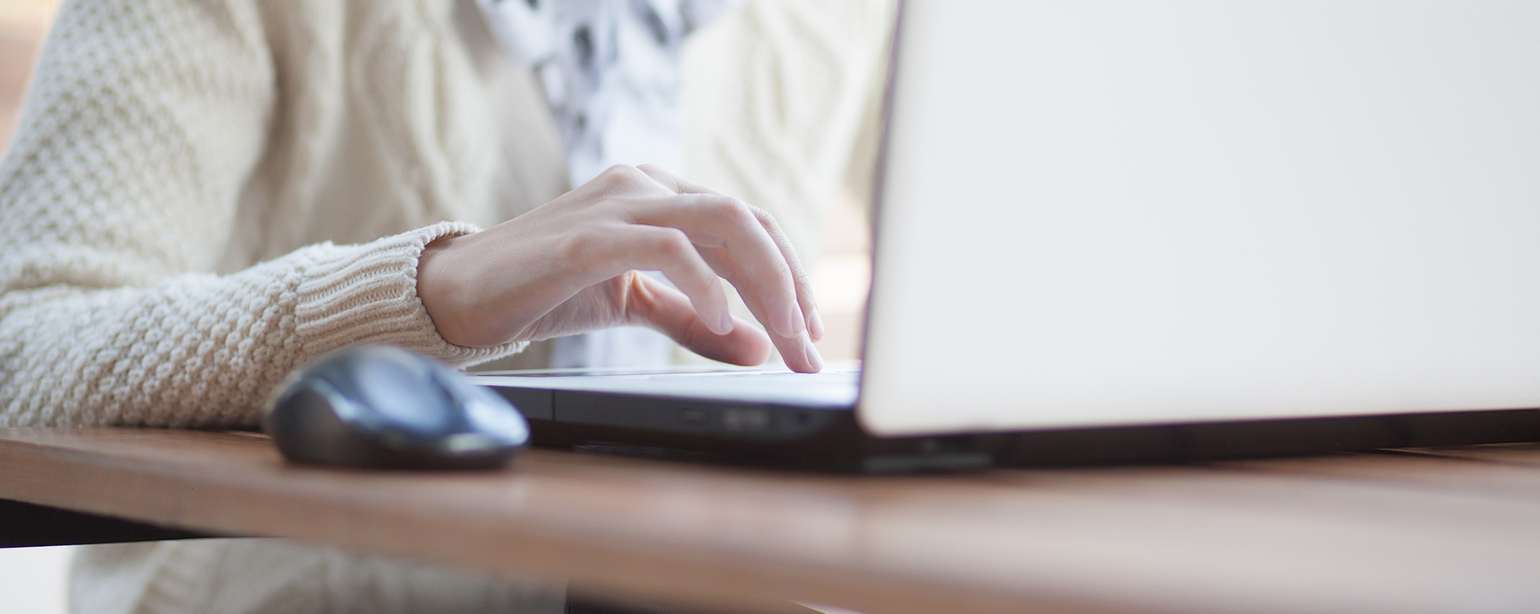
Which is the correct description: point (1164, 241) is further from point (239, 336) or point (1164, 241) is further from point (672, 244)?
point (239, 336)

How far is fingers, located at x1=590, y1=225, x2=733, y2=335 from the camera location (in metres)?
0.40

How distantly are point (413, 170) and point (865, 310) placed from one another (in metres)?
0.84

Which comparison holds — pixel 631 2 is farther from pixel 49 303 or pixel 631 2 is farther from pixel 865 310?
pixel 865 310

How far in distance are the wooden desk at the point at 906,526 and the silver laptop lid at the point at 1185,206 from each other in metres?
0.03

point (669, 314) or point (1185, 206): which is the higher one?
point (1185, 206)

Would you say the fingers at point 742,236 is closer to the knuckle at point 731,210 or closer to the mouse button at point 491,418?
the knuckle at point 731,210

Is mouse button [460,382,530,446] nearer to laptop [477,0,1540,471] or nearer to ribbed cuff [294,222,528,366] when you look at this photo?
laptop [477,0,1540,471]

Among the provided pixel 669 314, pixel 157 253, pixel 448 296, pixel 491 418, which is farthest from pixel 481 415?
pixel 157 253

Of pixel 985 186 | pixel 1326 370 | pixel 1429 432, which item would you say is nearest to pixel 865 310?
pixel 985 186

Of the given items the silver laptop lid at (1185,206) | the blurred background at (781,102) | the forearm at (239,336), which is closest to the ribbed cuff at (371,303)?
the forearm at (239,336)

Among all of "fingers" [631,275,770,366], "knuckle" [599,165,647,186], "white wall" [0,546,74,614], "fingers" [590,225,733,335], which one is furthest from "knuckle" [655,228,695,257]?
"white wall" [0,546,74,614]

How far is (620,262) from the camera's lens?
1.43 ft

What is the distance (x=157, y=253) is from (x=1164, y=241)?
2.56 feet

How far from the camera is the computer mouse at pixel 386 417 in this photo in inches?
11.0
